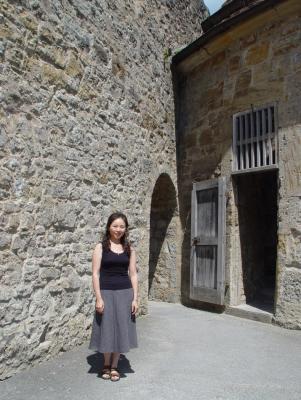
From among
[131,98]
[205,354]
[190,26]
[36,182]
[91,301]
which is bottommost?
[205,354]

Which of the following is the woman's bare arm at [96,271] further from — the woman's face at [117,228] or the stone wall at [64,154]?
the stone wall at [64,154]

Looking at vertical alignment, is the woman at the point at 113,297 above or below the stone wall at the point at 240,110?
below

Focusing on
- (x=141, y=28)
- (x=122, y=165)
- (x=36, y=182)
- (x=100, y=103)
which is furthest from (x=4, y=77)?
(x=141, y=28)

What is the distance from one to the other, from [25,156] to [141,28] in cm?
344

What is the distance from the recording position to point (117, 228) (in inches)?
138

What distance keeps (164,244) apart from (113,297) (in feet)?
12.9

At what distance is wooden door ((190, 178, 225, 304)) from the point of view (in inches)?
241

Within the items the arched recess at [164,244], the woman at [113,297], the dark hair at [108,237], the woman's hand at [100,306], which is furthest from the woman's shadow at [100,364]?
the arched recess at [164,244]

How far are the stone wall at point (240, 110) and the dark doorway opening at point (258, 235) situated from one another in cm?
30

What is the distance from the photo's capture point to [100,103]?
16.4ft

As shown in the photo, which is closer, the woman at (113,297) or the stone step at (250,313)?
the woman at (113,297)

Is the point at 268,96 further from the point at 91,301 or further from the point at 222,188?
the point at 91,301

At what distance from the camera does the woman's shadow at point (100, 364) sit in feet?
11.7

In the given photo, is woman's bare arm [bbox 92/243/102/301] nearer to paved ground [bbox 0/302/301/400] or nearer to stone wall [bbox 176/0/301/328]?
paved ground [bbox 0/302/301/400]
